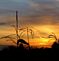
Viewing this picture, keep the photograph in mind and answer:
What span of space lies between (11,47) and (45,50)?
2043 mm

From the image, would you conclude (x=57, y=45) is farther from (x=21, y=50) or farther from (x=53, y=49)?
(x=21, y=50)

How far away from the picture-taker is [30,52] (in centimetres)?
2639

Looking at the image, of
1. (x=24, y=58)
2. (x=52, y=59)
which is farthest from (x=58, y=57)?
(x=24, y=58)

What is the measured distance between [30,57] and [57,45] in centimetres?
172

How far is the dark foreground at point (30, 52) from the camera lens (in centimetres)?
2550

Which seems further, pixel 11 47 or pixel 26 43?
pixel 11 47

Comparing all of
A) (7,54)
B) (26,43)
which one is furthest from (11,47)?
(26,43)

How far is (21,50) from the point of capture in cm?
2553

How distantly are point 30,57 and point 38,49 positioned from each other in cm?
171

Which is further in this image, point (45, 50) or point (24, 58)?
point (45, 50)

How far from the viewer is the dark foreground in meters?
25.5

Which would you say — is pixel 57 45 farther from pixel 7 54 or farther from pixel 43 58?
pixel 7 54

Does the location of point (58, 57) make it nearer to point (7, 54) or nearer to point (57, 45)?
→ point (57, 45)

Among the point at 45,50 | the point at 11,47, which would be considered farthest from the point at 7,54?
the point at 45,50
